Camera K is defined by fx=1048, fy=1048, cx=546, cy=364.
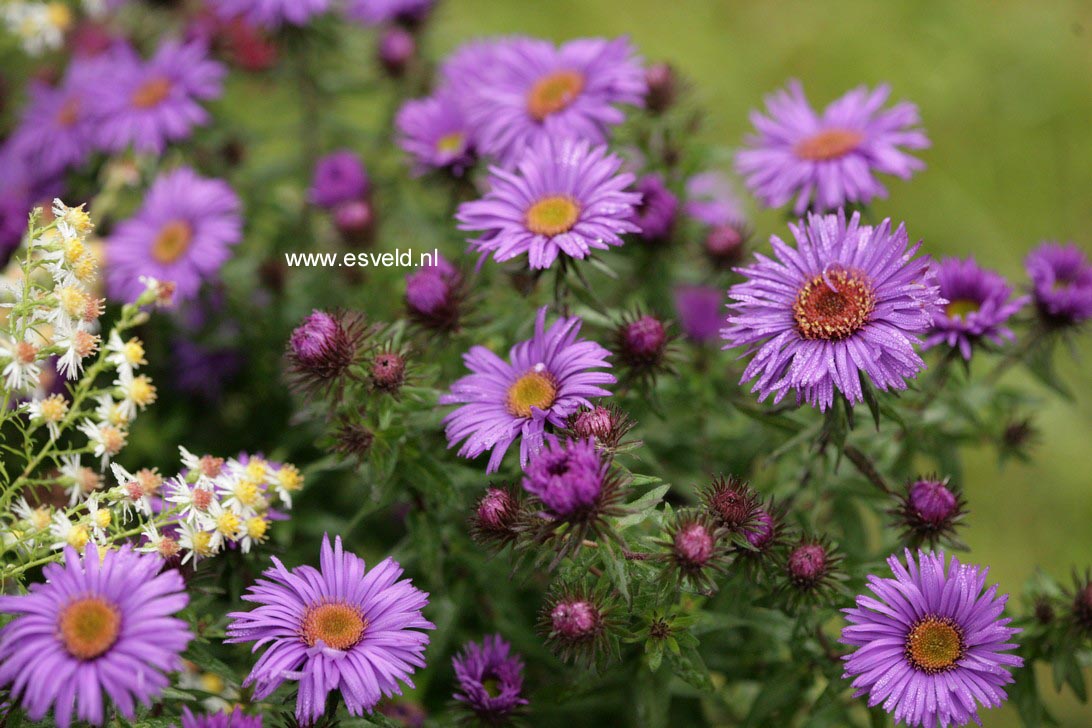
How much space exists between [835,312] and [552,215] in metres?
0.45

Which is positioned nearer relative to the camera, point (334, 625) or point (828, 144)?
point (334, 625)

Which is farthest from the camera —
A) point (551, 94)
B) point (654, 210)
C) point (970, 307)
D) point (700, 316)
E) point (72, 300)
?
point (700, 316)

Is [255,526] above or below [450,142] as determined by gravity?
below

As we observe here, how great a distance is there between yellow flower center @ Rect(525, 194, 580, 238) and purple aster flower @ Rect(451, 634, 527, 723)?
59 cm

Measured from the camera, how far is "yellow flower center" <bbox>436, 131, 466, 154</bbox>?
1993 millimetres

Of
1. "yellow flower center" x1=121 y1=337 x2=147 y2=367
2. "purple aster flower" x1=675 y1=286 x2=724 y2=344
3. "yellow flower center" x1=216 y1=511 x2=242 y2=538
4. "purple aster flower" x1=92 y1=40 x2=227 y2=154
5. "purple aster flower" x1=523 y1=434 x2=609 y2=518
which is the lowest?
"yellow flower center" x1=216 y1=511 x2=242 y2=538

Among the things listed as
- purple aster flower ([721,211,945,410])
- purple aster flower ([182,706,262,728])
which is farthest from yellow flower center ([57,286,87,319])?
purple aster flower ([721,211,945,410])

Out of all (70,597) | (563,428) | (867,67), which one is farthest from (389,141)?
(867,67)

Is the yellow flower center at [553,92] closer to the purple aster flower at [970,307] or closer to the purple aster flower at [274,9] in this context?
the purple aster flower at [274,9]

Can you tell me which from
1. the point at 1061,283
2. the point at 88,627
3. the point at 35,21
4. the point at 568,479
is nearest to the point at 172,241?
the point at 35,21

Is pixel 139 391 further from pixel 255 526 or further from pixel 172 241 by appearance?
pixel 172 241

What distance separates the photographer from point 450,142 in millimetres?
2027

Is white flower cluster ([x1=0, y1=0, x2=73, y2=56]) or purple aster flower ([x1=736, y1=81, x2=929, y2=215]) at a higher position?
white flower cluster ([x1=0, y1=0, x2=73, y2=56])

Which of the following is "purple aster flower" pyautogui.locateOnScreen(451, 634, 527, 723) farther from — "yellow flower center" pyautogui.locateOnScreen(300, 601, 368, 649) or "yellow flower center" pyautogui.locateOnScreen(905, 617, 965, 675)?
"yellow flower center" pyautogui.locateOnScreen(905, 617, 965, 675)
